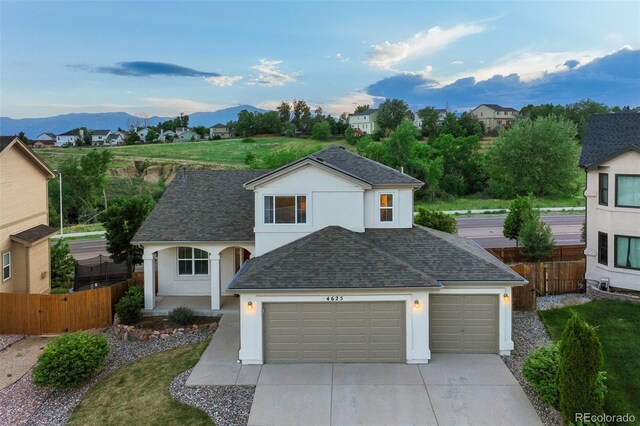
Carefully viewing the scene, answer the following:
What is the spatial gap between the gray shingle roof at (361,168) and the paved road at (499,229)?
1568 centimetres

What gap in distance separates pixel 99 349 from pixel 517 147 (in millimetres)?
55243

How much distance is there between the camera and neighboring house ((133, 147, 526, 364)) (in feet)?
39.8

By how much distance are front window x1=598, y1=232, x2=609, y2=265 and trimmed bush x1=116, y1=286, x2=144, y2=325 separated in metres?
19.6

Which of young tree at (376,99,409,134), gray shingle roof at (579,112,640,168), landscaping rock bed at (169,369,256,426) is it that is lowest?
landscaping rock bed at (169,369,256,426)

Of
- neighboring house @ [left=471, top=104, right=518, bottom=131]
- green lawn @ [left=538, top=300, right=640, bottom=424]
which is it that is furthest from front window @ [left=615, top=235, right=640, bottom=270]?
neighboring house @ [left=471, top=104, right=518, bottom=131]

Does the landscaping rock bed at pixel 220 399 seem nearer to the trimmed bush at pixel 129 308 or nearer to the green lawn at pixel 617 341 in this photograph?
the trimmed bush at pixel 129 308

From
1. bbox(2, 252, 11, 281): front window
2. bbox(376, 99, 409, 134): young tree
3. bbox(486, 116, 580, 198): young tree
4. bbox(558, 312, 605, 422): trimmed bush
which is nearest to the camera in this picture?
bbox(558, 312, 605, 422): trimmed bush

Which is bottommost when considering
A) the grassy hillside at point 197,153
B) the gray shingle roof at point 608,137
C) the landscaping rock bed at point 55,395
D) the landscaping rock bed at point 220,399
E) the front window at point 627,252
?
the landscaping rock bed at point 55,395

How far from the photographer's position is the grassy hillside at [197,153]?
7519 centimetres

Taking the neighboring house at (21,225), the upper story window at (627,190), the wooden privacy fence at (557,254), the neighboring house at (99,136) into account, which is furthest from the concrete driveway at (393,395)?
the neighboring house at (99,136)

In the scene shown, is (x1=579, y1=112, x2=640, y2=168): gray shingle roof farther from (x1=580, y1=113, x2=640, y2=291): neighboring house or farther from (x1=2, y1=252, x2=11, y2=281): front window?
(x1=2, y1=252, x2=11, y2=281): front window

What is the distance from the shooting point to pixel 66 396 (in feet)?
37.2

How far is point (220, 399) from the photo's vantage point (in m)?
10.2

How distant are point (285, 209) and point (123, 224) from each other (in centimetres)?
1077
